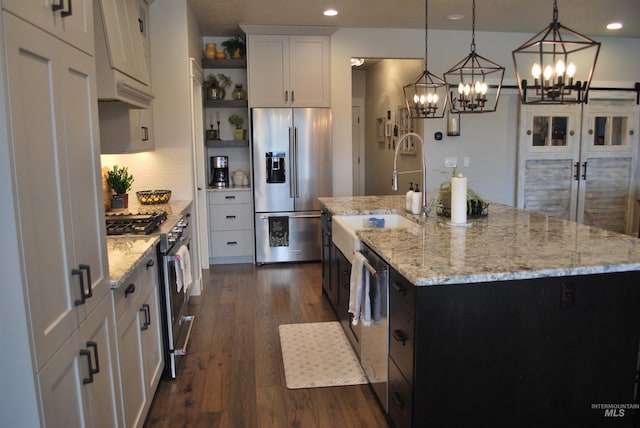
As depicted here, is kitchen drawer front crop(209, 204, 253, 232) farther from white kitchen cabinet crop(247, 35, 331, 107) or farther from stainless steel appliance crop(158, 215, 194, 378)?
stainless steel appliance crop(158, 215, 194, 378)

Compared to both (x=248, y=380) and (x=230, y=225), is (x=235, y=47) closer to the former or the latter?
(x=230, y=225)

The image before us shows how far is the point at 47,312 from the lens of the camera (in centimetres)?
143

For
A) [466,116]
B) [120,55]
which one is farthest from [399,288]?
[466,116]

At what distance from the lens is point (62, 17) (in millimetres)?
1615

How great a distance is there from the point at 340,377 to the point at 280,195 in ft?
10.3

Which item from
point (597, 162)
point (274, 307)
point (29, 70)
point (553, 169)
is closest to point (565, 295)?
point (29, 70)

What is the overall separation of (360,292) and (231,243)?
3518 millimetres

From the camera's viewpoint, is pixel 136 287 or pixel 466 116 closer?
pixel 136 287

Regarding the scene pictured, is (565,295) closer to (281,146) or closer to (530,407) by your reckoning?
(530,407)

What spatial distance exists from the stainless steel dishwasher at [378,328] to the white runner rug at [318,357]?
0.88 ft

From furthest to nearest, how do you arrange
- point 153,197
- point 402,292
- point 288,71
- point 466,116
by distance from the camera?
1. point 466,116
2. point 288,71
3. point 153,197
4. point 402,292

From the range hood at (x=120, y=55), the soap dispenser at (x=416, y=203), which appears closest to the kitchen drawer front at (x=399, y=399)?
the soap dispenser at (x=416, y=203)

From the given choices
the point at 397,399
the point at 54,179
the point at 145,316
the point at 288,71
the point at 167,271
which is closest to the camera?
the point at 54,179

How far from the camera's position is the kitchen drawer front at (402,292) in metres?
2.12
